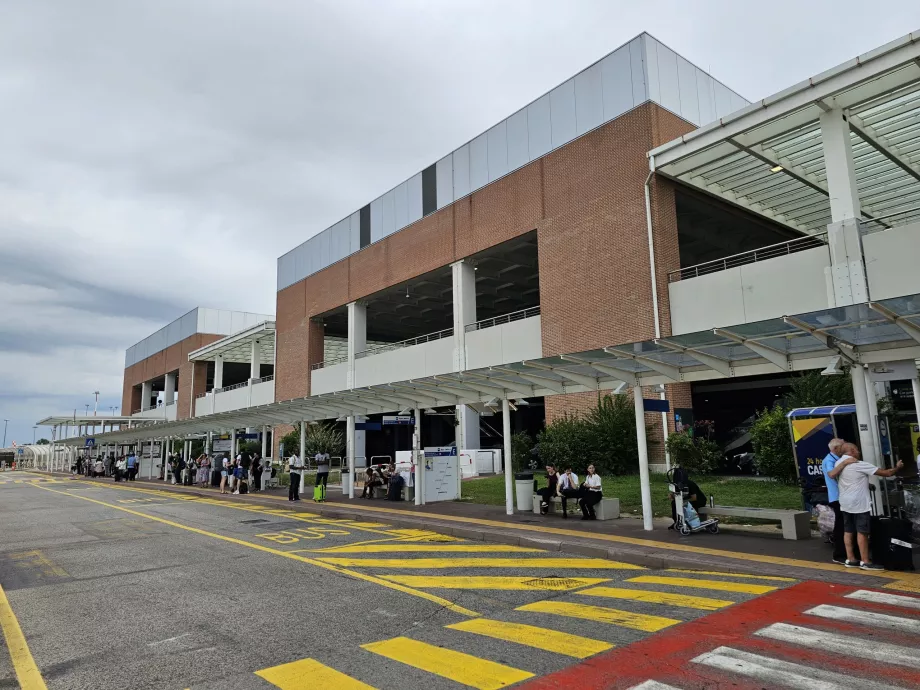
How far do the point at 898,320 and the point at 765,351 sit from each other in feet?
8.59

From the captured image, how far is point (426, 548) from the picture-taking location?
1212 cm

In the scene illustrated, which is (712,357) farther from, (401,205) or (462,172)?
(401,205)

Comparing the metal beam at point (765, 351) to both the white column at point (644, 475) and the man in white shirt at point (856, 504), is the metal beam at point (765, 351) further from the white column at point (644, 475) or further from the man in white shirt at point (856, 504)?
the white column at point (644, 475)

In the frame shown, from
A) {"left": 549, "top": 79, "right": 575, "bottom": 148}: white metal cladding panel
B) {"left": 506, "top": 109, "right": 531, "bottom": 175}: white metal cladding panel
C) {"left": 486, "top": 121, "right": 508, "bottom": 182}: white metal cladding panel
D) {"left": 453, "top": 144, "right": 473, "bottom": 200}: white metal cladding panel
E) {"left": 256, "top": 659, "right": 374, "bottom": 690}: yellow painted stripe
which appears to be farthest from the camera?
{"left": 453, "top": 144, "right": 473, "bottom": 200}: white metal cladding panel

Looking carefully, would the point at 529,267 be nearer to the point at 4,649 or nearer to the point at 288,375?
the point at 288,375

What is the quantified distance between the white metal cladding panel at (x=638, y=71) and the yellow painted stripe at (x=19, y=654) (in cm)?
2154

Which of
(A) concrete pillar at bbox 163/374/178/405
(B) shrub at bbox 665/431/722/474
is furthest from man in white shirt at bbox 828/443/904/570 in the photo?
(A) concrete pillar at bbox 163/374/178/405

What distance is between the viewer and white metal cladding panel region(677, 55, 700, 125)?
22703 mm

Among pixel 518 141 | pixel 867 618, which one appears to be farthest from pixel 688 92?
pixel 867 618

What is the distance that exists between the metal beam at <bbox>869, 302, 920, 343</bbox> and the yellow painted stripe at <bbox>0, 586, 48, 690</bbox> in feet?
Result: 33.8

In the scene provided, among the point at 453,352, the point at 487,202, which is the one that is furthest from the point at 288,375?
the point at 487,202

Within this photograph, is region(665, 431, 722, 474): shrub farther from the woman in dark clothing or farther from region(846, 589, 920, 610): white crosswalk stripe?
region(846, 589, 920, 610): white crosswalk stripe

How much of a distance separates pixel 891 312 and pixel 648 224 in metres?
12.5

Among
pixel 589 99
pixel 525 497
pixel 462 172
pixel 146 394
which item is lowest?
pixel 525 497
